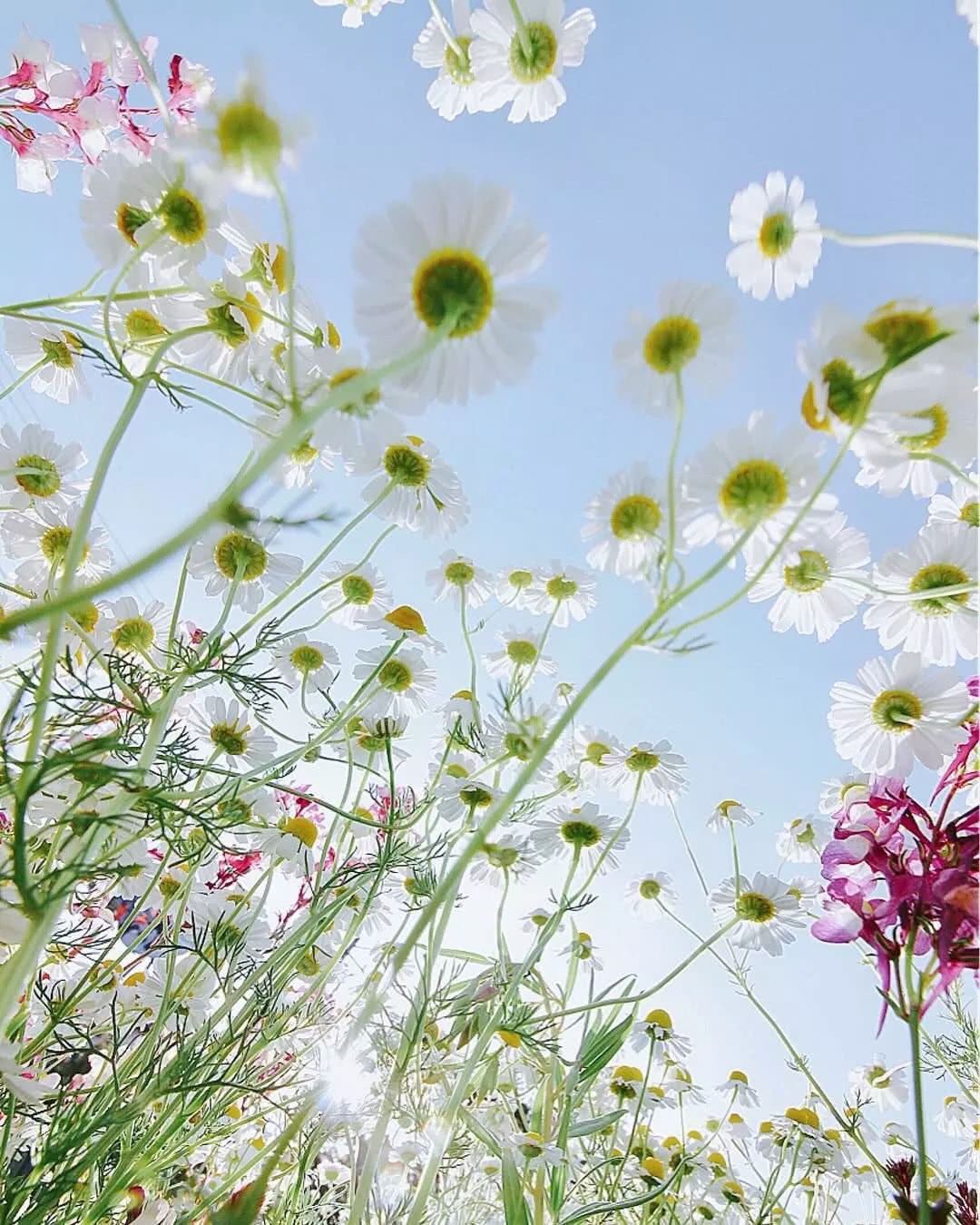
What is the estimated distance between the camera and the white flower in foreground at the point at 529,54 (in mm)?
533

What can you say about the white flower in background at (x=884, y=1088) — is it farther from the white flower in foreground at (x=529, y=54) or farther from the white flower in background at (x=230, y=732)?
the white flower in foreground at (x=529, y=54)

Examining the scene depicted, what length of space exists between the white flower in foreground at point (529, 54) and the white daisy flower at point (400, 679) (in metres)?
0.53

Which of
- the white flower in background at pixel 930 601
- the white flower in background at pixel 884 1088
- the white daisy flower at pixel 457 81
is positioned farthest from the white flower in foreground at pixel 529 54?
the white flower in background at pixel 884 1088

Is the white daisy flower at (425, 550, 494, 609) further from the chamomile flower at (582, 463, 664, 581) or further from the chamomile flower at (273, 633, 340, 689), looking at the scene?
the chamomile flower at (582, 463, 664, 581)

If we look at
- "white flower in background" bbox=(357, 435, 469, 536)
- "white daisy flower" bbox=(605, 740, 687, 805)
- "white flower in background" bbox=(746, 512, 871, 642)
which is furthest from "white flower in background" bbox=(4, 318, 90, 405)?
"white daisy flower" bbox=(605, 740, 687, 805)

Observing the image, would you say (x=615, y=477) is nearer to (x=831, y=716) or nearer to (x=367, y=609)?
(x=831, y=716)

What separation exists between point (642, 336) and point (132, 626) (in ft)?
1.84

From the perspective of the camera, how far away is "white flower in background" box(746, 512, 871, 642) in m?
0.40

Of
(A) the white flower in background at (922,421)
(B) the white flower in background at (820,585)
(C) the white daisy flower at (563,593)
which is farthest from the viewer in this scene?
(C) the white daisy flower at (563,593)

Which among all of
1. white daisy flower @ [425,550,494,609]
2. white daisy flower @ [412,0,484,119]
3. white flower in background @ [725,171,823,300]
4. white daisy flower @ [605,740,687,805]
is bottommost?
white flower in background @ [725,171,823,300]

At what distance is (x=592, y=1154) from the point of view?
3.74 ft

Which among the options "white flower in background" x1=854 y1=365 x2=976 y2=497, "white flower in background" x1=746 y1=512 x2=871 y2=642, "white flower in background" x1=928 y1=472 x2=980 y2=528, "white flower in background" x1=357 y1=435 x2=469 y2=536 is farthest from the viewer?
"white flower in background" x1=357 y1=435 x2=469 y2=536

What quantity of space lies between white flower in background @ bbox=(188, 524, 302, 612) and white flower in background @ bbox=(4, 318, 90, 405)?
18cm

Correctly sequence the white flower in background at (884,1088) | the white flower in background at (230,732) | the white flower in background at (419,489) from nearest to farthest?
the white flower in background at (419,489)
the white flower in background at (230,732)
the white flower in background at (884,1088)
